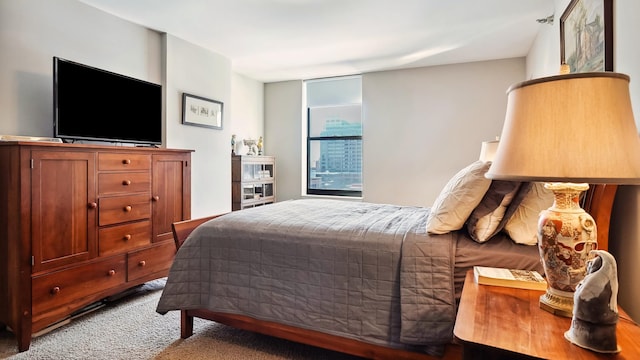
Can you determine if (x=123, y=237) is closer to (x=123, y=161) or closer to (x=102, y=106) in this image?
(x=123, y=161)

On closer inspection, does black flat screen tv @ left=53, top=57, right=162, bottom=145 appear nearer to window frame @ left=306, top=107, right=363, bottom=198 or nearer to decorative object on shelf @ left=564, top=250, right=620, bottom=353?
window frame @ left=306, top=107, right=363, bottom=198

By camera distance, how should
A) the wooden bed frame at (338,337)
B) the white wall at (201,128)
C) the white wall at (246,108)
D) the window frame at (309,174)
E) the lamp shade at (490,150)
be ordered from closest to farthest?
the wooden bed frame at (338,337) < the lamp shade at (490,150) < the white wall at (201,128) < the white wall at (246,108) < the window frame at (309,174)

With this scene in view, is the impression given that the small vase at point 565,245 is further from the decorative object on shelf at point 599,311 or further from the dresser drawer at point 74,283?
the dresser drawer at point 74,283

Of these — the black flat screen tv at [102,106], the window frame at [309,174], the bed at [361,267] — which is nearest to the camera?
the bed at [361,267]

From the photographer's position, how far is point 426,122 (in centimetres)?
450

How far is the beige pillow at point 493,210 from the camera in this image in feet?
4.79

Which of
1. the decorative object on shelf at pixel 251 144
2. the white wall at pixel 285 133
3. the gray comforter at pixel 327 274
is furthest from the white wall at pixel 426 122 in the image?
the gray comforter at pixel 327 274

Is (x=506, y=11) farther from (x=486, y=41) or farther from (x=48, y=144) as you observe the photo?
(x=48, y=144)

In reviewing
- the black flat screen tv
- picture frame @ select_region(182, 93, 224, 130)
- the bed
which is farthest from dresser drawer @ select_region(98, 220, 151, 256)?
picture frame @ select_region(182, 93, 224, 130)

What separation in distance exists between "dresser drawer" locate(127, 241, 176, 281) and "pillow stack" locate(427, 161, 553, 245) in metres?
2.19

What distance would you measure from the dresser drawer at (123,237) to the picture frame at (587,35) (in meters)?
3.00

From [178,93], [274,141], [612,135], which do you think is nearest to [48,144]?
[178,93]

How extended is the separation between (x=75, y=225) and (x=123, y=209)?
0.35 meters

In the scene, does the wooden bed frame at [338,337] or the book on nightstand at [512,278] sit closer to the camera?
the book on nightstand at [512,278]
